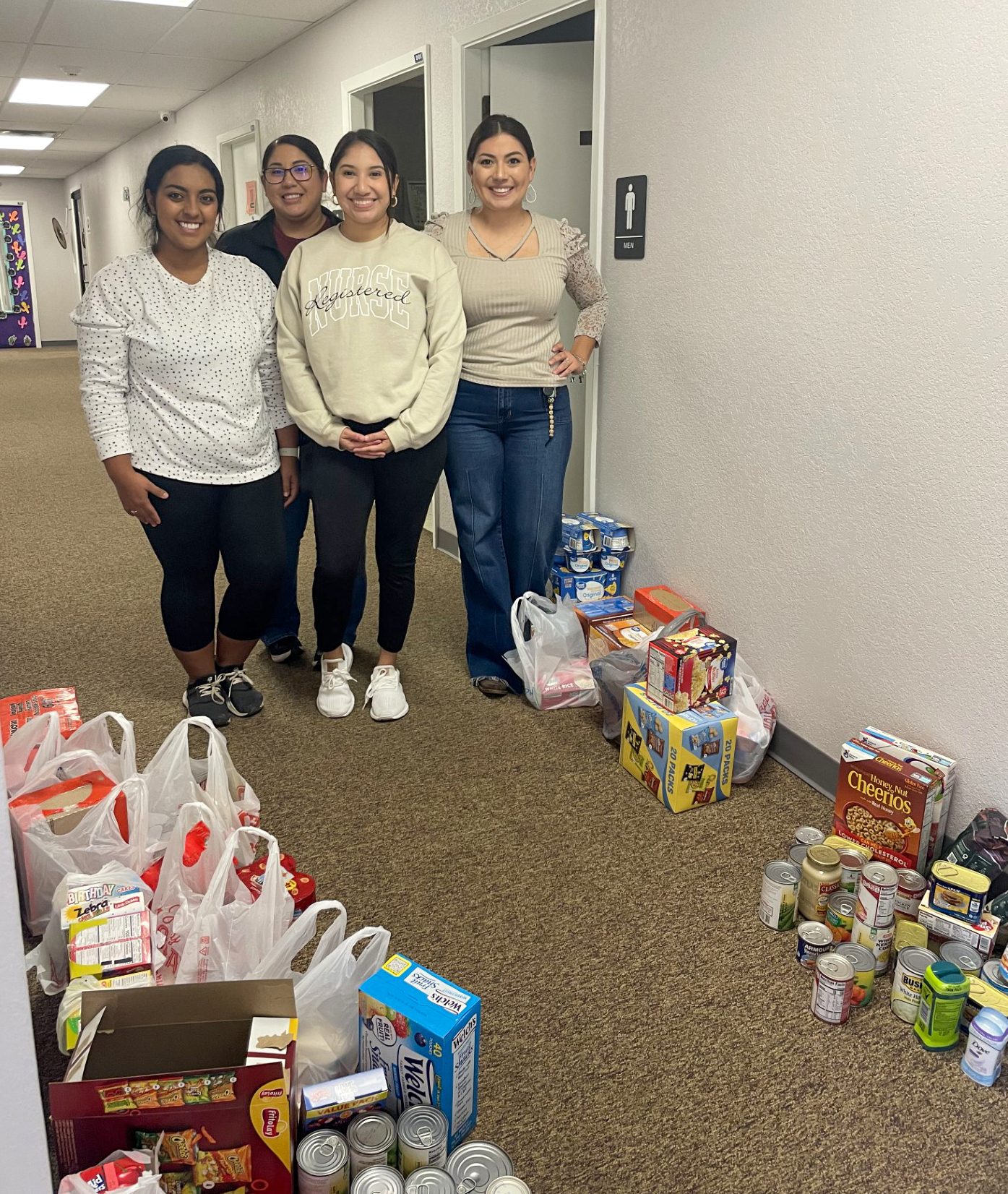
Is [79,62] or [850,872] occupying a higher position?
[79,62]

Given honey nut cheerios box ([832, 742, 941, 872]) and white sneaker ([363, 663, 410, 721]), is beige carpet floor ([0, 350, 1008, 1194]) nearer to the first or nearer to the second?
white sneaker ([363, 663, 410, 721])

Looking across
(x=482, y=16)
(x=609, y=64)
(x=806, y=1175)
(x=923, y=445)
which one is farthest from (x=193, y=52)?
(x=806, y=1175)

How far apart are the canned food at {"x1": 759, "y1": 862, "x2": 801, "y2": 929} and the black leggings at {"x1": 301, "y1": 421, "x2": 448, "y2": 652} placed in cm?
128

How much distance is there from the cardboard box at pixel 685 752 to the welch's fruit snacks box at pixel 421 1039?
1.00m

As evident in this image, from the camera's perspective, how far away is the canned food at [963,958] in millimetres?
1698

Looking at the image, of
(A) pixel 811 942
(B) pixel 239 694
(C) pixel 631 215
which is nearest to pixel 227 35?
(C) pixel 631 215

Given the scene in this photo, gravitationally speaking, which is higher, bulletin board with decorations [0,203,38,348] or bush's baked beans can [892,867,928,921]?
bulletin board with decorations [0,203,38,348]

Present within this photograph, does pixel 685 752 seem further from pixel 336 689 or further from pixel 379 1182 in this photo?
pixel 379 1182

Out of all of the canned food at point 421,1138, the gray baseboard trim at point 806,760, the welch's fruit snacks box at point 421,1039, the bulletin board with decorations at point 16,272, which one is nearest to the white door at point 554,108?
the gray baseboard trim at point 806,760

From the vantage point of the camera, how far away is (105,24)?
537cm

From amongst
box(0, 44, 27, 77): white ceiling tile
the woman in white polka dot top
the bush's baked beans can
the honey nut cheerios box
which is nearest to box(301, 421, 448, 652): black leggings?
the woman in white polka dot top

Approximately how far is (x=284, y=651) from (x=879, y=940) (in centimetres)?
199

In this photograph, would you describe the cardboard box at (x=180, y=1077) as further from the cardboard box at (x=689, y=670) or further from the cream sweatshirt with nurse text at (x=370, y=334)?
the cream sweatshirt with nurse text at (x=370, y=334)

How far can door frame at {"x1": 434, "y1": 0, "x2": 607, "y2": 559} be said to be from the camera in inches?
117
